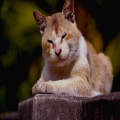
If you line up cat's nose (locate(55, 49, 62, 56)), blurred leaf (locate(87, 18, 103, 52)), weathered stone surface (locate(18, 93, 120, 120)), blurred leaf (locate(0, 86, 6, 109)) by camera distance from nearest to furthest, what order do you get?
weathered stone surface (locate(18, 93, 120, 120)) < cat's nose (locate(55, 49, 62, 56)) < blurred leaf (locate(87, 18, 103, 52)) < blurred leaf (locate(0, 86, 6, 109))

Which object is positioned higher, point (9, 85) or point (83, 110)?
point (9, 85)

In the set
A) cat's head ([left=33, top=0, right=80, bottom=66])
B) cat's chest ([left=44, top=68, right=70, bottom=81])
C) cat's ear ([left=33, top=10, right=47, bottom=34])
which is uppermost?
cat's ear ([left=33, top=10, right=47, bottom=34])

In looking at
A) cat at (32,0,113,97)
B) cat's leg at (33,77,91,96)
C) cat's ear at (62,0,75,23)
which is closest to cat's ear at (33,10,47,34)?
cat at (32,0,113,97)

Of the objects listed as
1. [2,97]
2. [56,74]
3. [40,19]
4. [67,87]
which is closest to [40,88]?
[67,87]

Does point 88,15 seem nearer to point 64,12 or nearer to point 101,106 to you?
point 64,12

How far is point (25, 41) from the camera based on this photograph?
4547 mm

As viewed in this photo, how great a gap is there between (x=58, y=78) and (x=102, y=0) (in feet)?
7.02

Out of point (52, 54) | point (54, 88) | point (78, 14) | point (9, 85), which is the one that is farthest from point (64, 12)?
point (9, 85)

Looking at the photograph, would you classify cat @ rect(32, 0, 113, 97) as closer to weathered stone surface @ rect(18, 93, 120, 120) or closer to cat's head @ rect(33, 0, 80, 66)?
cat's head @ rect(33, 0, 80, 66)

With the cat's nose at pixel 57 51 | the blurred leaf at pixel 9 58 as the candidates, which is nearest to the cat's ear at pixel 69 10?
the cat's nose at pixel 57 51

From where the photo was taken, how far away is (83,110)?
1.88 m

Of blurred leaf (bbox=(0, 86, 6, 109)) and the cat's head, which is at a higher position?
the cat's head

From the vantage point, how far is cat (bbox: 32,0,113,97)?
2.21 m

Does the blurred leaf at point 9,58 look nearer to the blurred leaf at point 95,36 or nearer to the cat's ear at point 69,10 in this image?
the blurred leaf at point 95,36
